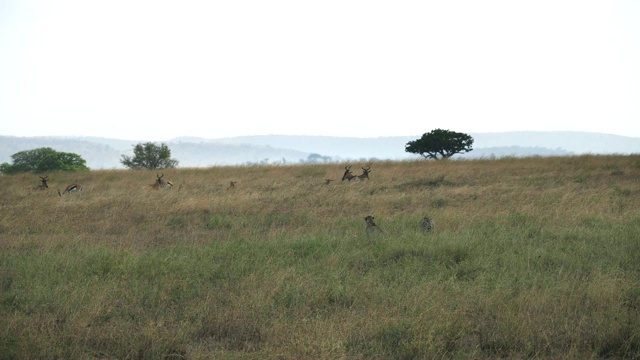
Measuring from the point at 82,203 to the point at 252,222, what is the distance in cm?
631

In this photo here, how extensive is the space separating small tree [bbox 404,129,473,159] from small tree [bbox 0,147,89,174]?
32.1 meters

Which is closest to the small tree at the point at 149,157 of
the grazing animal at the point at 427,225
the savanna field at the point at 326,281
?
the savanna field at the point at 326,281

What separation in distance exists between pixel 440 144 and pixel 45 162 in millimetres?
41657

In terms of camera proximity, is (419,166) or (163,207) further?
(419,166)

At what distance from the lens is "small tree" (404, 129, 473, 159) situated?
123 feet

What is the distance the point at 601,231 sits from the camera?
30.7 ft

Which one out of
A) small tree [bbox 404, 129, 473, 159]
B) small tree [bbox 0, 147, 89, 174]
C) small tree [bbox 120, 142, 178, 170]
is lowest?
small tree [bbox 0, 147, 89, 174]

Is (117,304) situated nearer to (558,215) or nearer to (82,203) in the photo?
(558,215)

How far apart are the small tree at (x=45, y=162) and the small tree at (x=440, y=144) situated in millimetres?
32122

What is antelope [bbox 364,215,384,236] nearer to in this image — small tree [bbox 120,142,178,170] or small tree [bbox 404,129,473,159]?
small tree [bbox 404,129,473,159]

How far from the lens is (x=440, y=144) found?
1471 inches

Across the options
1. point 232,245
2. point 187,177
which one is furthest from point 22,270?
point 187,177

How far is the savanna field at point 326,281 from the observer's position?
482 centimetres

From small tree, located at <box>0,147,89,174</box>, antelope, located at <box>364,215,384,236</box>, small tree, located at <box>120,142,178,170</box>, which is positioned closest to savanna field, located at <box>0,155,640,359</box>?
antelope, located at <box>364,215,384,236</box>
